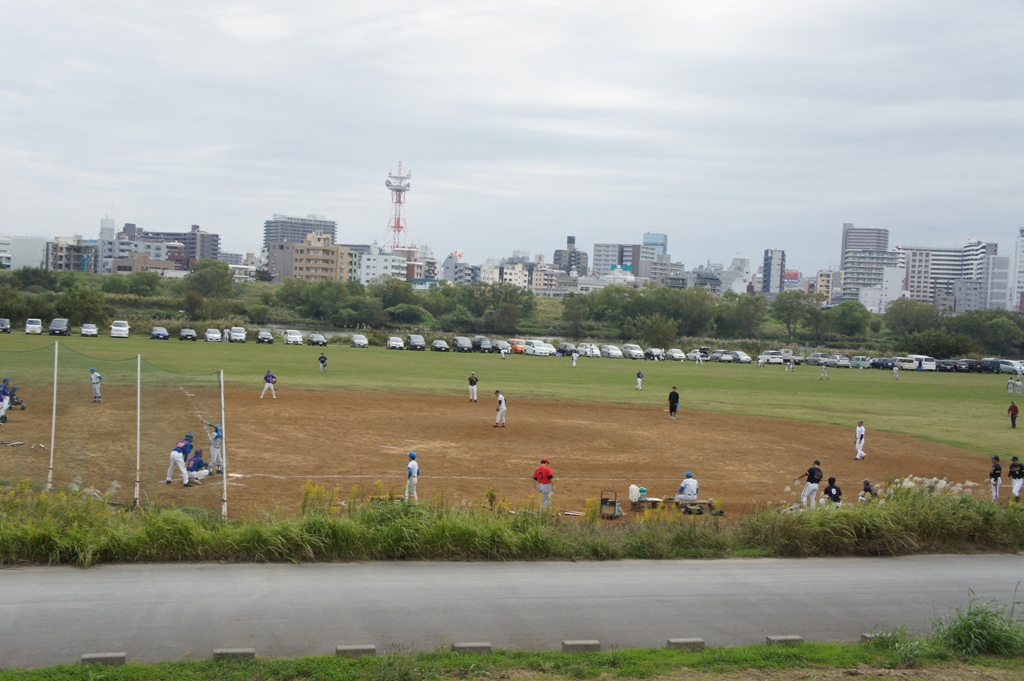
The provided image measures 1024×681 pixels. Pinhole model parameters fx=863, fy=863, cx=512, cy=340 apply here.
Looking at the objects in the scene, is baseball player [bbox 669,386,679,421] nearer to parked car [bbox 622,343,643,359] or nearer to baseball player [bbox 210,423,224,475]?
baseball player [bbox 210,423,224,475]

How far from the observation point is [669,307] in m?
123

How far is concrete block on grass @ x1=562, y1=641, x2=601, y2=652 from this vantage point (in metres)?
9.63

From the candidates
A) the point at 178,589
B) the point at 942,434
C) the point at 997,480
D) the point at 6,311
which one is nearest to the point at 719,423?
the point at 942,434

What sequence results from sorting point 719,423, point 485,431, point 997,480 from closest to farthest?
point 997,480 < point 485,431 < point 719,423

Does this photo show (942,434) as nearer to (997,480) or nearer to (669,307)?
(997,480)

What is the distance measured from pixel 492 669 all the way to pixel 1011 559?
34.8 ft

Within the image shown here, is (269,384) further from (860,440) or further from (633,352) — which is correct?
(633,352)

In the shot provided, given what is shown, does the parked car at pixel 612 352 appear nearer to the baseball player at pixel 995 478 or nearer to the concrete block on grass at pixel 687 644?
the baseball player at pixel 995 478

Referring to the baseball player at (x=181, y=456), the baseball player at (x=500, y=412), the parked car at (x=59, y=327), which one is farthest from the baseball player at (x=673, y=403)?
the parked car at (x=59, y=327)

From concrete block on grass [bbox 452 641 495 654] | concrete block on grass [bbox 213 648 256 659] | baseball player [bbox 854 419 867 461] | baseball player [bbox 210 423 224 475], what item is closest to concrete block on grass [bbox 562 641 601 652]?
concrete block on grass [bbox 452 641 495 654]

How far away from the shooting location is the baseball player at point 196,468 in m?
19.3

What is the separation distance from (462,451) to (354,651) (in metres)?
17.3

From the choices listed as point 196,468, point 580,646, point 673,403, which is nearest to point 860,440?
point 673,403

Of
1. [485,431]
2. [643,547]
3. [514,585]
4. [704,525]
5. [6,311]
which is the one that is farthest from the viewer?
[6,311]
